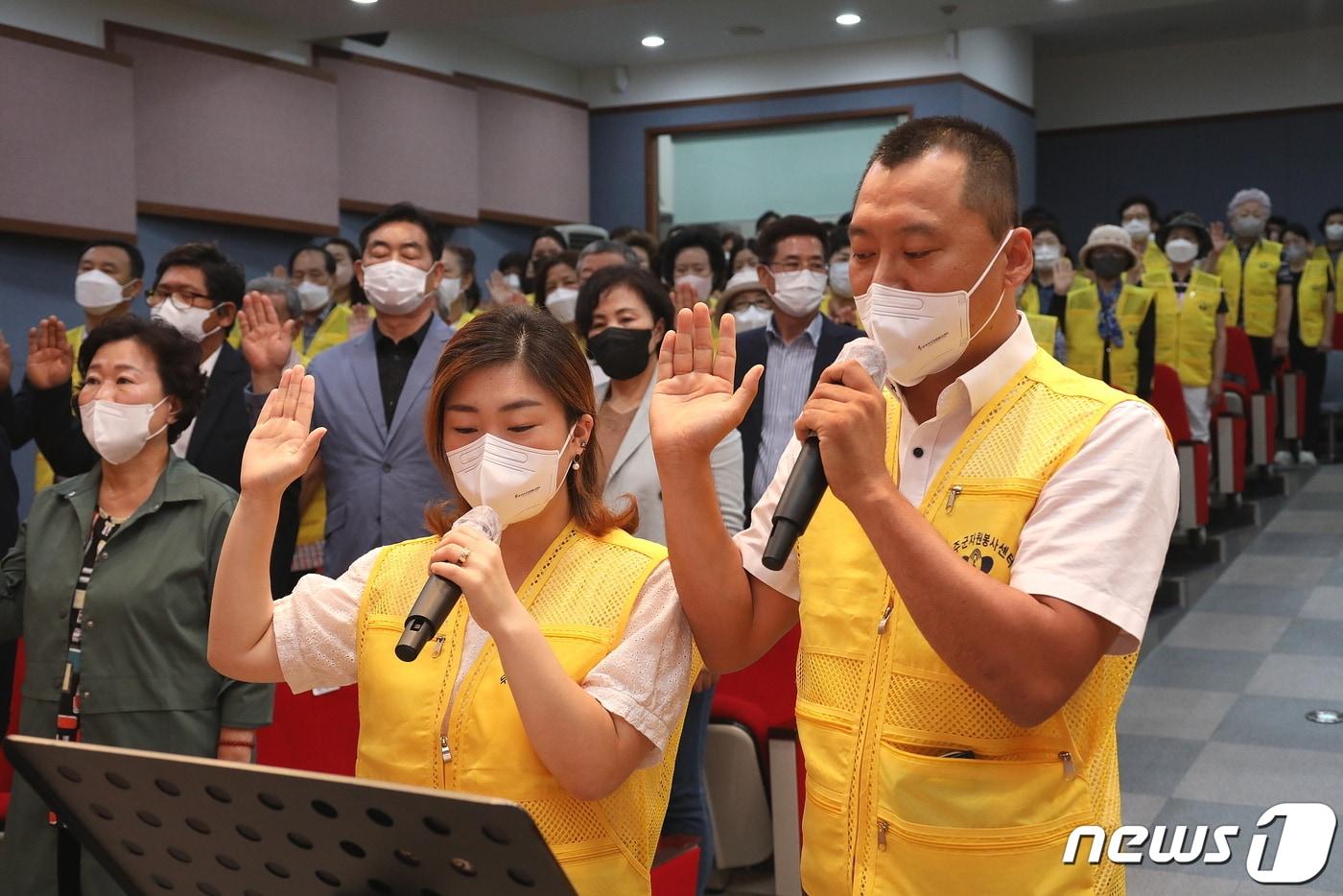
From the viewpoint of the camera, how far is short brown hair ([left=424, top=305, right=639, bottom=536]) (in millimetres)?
1814

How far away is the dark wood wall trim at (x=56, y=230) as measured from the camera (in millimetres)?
7410

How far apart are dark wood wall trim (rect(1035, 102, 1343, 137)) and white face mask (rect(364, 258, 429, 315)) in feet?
38.6

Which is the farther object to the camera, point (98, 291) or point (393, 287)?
point (98, 291)

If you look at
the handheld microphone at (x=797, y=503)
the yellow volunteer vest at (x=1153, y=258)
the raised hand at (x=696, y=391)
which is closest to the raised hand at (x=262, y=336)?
the raised hand at (x=696, y=391)

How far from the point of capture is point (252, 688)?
272cm

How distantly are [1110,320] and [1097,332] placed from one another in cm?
10

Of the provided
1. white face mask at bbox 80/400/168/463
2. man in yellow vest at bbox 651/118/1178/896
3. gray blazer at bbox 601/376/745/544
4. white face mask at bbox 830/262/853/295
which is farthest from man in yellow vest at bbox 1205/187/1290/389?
man in yellow vest at bbox 651/118/1178/896

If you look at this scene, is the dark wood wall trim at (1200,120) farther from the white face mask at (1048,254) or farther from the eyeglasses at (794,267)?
the eyeglasses at (794,267)

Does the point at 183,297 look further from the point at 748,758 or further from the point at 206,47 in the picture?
the point at 206,47

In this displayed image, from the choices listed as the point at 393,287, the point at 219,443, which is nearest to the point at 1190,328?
the point at 393,287

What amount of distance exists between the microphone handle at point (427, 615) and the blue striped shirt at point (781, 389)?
8.00ft

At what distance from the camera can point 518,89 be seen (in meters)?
11.8

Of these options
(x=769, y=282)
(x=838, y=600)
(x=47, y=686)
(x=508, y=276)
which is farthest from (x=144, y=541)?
(x=508, y=276)

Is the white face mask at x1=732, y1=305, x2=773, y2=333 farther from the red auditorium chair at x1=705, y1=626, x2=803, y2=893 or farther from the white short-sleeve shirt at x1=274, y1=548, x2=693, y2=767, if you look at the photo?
the white short-sleeve shirt at x1=274, y1=548, x2=693, y2=767
